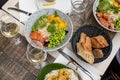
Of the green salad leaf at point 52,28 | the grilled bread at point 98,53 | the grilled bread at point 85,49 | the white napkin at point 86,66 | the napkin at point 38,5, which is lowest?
the white napkin at point 86,66

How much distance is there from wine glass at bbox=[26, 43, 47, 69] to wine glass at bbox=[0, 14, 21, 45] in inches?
4.0

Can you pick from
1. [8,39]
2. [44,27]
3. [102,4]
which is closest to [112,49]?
A: [102,4]

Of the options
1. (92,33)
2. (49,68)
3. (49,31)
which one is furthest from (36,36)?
(92,33)

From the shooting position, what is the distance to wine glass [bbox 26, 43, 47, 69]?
4.39 ft

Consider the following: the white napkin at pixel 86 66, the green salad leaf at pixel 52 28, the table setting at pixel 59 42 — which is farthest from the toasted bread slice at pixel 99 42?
the green salad leaf at pixel 52 28

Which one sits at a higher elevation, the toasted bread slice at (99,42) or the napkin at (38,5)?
the napkin at (38,5)

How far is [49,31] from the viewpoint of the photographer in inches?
54.6

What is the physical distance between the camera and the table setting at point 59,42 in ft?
4.31

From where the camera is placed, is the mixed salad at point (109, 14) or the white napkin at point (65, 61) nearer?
the white napkin at point (65, 61)

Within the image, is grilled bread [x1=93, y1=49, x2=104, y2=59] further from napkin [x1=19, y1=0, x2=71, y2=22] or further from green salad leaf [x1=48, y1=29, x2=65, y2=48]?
napkin [x1=19, y1=0, x2=71, y2=22]

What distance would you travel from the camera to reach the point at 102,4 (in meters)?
1.46

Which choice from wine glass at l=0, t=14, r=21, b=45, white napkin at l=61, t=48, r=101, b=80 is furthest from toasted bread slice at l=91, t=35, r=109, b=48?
wine glass at l=0, t=14, r=21, b=45

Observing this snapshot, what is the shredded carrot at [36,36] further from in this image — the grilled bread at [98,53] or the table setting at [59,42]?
the grilled bread at [98,53]

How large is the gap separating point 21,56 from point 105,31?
1.47 feet
